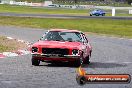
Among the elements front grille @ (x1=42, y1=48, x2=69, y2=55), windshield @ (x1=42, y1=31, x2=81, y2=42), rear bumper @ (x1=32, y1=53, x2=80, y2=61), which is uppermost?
windshield @ (x1=42, y1=31, x2=81, y2=42)

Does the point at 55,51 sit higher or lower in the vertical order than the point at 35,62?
higher

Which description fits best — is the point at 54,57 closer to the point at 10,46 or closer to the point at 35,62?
the point at 35,62

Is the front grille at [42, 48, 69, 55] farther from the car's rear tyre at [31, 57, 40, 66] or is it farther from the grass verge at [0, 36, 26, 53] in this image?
the grass verge at [0, 36, 26, 53]

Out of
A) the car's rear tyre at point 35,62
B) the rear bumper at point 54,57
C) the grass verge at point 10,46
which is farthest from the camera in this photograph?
the grass verge at point 10,46

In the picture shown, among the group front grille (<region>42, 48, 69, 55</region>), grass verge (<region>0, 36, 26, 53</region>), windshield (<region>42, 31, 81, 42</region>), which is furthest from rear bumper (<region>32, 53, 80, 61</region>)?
grass verge (<region>0, 36, 26, 53</region>)

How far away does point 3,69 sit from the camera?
14.2 meters

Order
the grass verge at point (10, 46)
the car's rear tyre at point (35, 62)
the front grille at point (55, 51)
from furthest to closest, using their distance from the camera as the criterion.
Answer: the grass verge at point (10, 46), the car's rear tyre at point (35, 62), the front grille at point (55, 51)

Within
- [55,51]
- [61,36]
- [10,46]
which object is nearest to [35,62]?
[55,51]

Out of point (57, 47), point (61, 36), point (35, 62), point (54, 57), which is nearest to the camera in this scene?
point (54, 57)

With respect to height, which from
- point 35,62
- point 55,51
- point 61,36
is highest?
point 61,36

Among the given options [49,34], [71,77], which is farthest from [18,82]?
[49,34]

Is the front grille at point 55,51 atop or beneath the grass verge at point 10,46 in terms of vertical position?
atop

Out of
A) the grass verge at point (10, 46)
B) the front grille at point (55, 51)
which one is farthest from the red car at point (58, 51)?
the grass verge at point (10, 46)

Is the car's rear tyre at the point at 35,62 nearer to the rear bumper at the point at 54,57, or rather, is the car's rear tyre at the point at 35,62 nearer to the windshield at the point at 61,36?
the rear bumper at the point at 54,57
